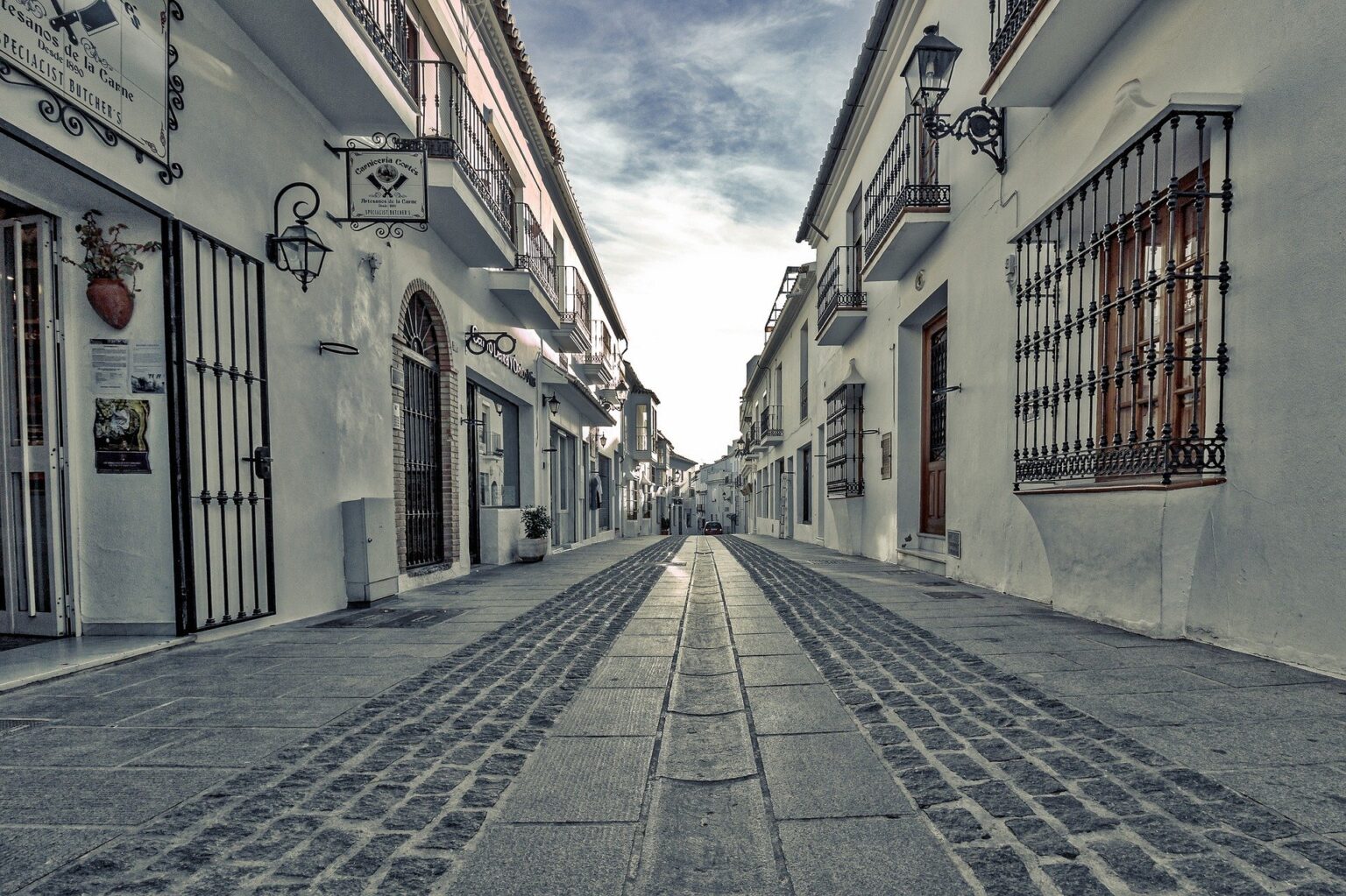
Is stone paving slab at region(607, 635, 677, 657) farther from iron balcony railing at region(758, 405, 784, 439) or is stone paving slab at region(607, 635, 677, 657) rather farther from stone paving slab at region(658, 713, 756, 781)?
iron balcony railing at region(758, 405, 784, 439)

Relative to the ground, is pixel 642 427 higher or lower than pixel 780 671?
higher

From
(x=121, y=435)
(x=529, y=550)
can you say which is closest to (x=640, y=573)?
(x=529, y=550)

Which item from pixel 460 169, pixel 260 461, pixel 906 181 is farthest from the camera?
pixel 906 181

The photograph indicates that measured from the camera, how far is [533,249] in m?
12.3

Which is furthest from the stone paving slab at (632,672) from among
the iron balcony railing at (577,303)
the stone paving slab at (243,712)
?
the iron balcony railing at (577,303)

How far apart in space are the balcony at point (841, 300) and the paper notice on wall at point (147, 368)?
9.52 meters

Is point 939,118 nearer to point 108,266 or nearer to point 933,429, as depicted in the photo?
point 933,429

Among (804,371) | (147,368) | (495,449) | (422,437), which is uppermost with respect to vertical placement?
(804,371)

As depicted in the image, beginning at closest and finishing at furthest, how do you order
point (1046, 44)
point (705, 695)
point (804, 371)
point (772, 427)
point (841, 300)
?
point (705, 695) < point (1046, 44) < point (841, 300) < point (804, 371) < point (772, 427)

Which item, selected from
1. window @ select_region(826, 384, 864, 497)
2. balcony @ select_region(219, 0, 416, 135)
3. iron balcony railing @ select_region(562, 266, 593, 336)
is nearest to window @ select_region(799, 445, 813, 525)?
window @ select_region(826, 384, 864, 497)

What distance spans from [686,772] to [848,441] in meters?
9.72

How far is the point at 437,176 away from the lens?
727 cm

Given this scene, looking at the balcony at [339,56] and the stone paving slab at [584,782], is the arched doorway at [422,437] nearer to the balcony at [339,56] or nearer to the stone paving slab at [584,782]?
the balcony at [339,56]

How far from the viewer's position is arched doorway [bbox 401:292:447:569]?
7.88m
